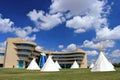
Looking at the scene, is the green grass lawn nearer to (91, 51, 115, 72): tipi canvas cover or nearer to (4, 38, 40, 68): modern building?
(91, 51, 115, 72): tipi canvas cover

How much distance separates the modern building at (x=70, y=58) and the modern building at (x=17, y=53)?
139 feet

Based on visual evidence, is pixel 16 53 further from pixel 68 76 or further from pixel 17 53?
pixel 68 76

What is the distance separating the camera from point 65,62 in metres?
144

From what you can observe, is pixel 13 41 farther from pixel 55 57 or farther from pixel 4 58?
pixel 55 57

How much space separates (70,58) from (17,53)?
50.1 m

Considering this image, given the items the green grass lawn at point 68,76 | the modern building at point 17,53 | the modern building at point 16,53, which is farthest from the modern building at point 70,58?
the green grass lawn at point 68,76

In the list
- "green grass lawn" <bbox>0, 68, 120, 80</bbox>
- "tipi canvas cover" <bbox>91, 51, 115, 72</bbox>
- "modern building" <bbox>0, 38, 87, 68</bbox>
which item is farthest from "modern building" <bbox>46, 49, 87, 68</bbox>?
"green grass lawn" <bbox>0, 68, 120, 80</bbox>

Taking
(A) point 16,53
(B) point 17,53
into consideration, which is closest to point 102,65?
(B) point 17,53

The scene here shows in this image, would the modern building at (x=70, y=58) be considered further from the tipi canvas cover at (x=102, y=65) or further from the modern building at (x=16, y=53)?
the tipi canvas cover at (x=102, y=65)

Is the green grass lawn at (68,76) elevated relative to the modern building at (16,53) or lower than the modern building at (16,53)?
lower

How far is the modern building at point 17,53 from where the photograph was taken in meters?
100

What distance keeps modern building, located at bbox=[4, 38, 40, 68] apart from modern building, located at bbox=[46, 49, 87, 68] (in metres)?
42.3

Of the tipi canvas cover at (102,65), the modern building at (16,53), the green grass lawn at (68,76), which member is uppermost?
the modern building at (16,53)

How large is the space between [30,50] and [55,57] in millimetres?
44637
